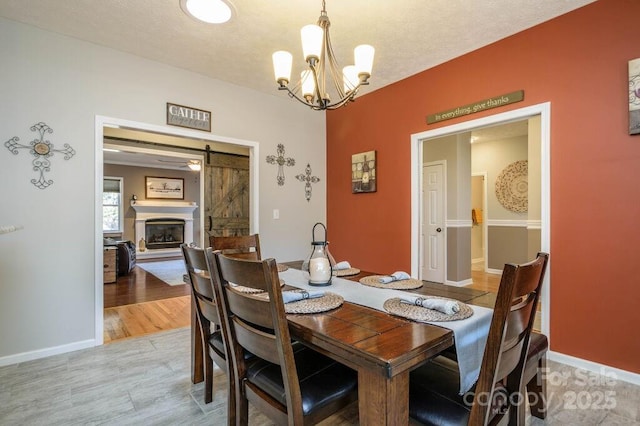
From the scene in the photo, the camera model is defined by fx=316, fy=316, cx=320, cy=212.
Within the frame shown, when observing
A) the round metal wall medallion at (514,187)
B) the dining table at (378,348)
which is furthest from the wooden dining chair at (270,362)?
the round metal wall medallion at (514,187)

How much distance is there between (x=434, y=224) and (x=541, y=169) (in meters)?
2.51

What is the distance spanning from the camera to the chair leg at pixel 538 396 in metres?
1.62

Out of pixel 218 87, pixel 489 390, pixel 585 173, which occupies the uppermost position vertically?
pixel 218 87

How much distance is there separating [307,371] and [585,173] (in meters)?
2.32

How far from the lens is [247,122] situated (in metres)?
3.60

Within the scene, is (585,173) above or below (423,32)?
below

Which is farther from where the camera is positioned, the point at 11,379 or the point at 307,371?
the point at 11,379

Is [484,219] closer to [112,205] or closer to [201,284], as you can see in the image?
[201,284]

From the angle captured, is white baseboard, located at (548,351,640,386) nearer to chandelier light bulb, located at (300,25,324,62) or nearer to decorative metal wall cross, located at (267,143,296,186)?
chandelier light bulb, located at (300,25,324,62)

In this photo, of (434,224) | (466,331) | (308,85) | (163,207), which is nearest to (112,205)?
(163,207)

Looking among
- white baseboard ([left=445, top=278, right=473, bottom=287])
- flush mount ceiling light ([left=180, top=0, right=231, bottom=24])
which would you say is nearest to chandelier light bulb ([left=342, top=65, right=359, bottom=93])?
flush mount ceiling light ([left=180, top=0, right=231, bottom=24])

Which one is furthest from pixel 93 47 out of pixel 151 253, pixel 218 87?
pixel 151 253

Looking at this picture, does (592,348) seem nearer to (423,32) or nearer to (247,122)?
(423,32)

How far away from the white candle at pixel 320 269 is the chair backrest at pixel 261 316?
20.9 inches
